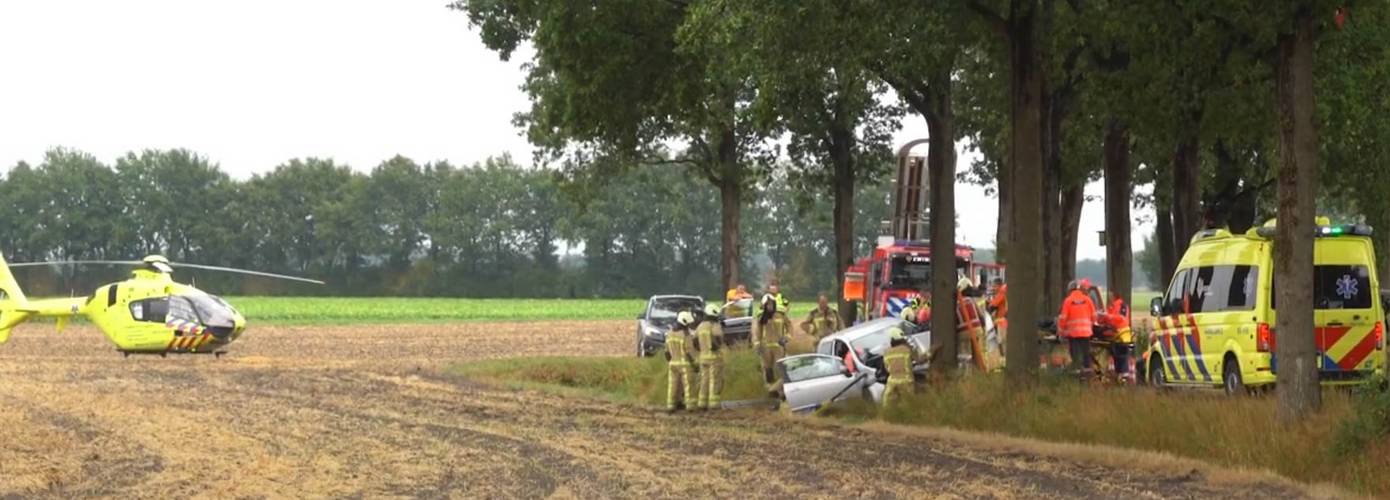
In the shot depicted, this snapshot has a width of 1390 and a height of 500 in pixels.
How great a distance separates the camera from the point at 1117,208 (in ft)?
101

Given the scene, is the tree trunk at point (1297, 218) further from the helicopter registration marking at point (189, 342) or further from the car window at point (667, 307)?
the helicopter registration marking at point (189, 342)

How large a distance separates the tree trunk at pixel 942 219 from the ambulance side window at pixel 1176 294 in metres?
3.01

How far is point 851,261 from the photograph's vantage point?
38.4 metres

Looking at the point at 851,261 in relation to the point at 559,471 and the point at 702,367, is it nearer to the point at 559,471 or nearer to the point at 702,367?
the point at 702,367

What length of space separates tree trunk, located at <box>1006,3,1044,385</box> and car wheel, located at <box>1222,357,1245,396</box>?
6.97 feet

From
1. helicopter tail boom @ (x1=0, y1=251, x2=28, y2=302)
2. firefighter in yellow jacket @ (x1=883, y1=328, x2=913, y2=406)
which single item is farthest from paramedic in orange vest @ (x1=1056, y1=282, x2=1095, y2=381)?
helicopter tail boom @ (x1=0, y1=251, x2=28, y2=302)

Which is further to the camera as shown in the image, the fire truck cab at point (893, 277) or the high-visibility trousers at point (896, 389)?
the fire truck cab at point (893, 277)

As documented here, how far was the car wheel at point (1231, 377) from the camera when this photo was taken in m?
19.9

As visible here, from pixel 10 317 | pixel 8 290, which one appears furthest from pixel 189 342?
pixel 8 290

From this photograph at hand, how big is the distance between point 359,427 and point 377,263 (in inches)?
4130

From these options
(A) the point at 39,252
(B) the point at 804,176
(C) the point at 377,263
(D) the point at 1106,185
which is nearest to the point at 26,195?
(A) the point at 39,252

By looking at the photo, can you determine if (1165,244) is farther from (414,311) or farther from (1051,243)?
(414,311)

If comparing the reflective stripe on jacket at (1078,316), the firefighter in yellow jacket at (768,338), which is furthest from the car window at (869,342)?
the reflective stripe on jacket at (1078,316)

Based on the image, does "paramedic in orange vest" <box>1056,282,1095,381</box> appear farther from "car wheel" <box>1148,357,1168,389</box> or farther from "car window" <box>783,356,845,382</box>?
"car window" <box>783,356,845,382</box>
